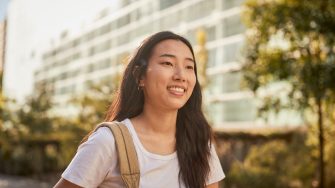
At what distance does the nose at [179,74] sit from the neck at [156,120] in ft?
0.52

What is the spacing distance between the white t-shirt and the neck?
0.28ft

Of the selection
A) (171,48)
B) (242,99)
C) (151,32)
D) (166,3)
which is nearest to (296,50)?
(171,48)

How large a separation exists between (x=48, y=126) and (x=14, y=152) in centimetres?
403

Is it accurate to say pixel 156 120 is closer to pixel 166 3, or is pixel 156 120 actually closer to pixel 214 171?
pixel 214 171

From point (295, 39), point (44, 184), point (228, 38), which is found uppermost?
point (228, 38)

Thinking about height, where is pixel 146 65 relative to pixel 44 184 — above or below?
above

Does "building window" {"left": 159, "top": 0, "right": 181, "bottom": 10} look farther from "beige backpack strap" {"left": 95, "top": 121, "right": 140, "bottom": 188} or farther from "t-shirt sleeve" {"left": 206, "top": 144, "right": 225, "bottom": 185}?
"beige backpack strap" {"left": 95, "top": 121, "right": 140, "bottom": 188}

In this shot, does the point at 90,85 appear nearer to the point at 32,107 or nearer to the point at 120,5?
the point at 32,107

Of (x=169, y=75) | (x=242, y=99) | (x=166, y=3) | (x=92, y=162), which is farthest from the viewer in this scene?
(x=166, y=3)

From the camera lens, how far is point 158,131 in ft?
7.74

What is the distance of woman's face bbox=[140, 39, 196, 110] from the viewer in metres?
2.30

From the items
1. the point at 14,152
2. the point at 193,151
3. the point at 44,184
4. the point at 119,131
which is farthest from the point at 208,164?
the point at 14,152

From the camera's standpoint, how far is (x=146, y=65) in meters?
2.36

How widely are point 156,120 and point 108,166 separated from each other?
0.33 m
